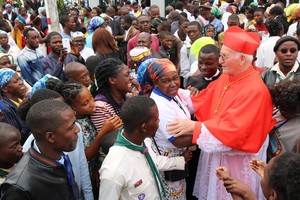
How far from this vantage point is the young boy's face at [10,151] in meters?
2.40

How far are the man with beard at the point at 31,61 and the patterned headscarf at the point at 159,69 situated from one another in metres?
2.98

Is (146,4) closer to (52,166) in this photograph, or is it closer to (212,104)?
(212,104)

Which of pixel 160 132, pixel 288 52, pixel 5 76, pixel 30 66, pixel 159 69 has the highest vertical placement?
pixel 159 69

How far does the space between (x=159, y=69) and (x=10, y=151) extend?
4.73ft

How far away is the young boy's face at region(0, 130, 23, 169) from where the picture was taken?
94.3 inches

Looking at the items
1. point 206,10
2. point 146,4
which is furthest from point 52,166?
point 146,4

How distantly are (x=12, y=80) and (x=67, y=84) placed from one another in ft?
3.53

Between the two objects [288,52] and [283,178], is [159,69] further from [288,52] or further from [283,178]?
[288,52]

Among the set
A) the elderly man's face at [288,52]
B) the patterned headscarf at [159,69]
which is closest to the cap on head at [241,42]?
the patterned headscarf at [159,69]

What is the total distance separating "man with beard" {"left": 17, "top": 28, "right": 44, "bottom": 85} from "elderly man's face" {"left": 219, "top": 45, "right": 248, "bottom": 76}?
3.47m

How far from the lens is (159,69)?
3.01 meters

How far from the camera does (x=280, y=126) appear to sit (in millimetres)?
2832

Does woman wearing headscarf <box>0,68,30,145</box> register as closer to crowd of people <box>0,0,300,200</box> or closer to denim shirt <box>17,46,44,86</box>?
crowd of people <box>0,0,300,200</box>

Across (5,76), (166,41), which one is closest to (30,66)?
(5,76)
